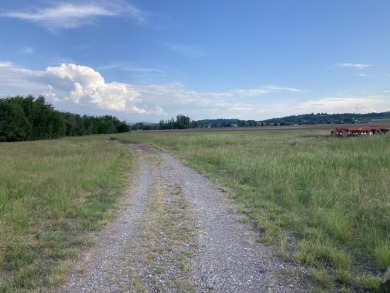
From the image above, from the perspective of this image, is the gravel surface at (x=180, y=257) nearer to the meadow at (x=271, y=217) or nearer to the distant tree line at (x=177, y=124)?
the meadow at (x=271, y=217)

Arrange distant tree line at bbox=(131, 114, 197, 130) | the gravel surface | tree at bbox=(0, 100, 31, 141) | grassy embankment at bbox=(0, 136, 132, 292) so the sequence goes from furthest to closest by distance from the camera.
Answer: distant tree line at bbox=(131, 114, 197, 130) → tree at bbox=(0, 100, 31, 141) → grassy embankment at bbox=(0, 136, 132, 292) → the gravel surface

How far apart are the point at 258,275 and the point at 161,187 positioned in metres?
7.23

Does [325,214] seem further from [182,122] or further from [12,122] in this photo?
[182,122]

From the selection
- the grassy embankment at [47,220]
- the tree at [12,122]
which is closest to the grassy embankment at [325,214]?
the grassy embankment at [47,220]

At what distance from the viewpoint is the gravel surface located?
4219 millimetres

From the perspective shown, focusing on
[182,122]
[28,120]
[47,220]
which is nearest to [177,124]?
[182,122]

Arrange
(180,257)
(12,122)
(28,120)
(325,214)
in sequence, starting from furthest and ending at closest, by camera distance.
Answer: (28,120) < (12,122) < (325,214) < (180,257)

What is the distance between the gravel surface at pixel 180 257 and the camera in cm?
422

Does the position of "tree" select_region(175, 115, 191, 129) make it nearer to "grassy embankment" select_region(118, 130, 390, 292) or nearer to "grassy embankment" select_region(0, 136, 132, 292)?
"grassy embankment" select_region(118, 130, 390, 292)

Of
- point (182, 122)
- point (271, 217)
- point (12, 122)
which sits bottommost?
point (271, 217)

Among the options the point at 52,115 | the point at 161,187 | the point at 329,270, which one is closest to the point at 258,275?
the point at 329,270

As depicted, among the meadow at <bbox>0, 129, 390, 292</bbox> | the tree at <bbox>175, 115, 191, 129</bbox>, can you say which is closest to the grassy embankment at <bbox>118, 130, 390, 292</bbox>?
the meadow at <bbox>0, 129, 390, 292</bbox>

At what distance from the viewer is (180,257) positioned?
5090mm

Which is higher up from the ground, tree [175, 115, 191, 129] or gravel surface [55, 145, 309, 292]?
tree [175, 115, 191, 129]
